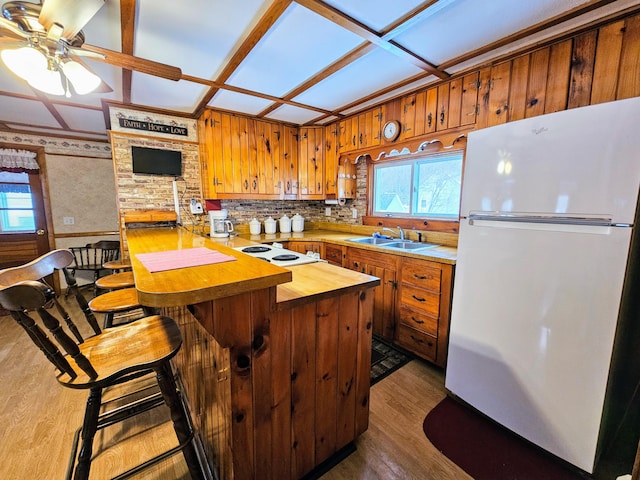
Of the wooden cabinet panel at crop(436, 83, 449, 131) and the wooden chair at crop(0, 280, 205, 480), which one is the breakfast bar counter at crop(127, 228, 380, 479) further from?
the wooden cabinet panel at crop(436, 83, 449, 131)

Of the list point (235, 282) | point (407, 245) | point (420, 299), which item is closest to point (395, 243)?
point (407, 245)

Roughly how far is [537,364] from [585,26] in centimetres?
191

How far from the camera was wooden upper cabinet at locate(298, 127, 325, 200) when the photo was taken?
370 cm

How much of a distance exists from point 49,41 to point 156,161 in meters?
1.81

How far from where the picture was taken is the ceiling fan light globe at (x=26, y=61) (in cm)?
130

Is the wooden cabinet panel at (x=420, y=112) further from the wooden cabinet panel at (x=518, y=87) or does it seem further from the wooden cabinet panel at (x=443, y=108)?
the wooden cabinet panel at (x=518, y=87)

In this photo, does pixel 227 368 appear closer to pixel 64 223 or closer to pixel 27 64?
pixel 27 64

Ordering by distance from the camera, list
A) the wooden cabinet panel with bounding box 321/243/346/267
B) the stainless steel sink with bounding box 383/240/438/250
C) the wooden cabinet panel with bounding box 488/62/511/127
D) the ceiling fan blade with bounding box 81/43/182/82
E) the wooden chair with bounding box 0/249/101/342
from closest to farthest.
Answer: the wooden chair with bounding box 0/249/101/342 < the ceiling fan blade with bounding box 81/43/182/82 < the wooden cabinet panel with bounding box 488/62/511/127 < the stainless steel sink with bounding box 383/240/438/250 < the wooden cabinet panel with bounding box 321/243/346/267

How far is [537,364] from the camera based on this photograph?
55.6 inches

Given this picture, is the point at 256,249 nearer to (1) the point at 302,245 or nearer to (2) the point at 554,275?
(1) the point at 302,245

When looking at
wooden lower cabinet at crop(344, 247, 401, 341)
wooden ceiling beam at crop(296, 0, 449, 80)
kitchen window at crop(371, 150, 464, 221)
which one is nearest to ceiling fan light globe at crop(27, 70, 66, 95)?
wooden ceiling beam at crop(296, 0, 449, 80)

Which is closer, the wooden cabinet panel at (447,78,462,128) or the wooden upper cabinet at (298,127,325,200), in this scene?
the wooden cabinet panel at (447,78,462,128)

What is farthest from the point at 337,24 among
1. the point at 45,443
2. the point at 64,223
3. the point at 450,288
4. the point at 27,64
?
the point at 64,223

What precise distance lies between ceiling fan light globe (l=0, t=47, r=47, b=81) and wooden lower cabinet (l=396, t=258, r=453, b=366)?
2.56 meters
